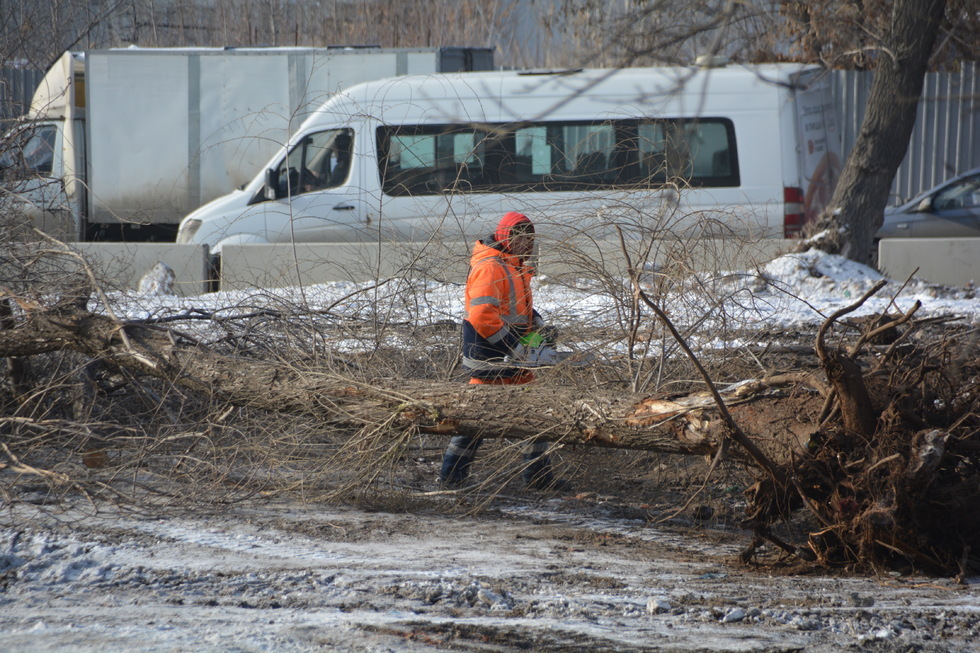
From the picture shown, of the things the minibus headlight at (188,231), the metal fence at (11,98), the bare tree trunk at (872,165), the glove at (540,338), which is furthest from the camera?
the minibus headlight at (188,231)

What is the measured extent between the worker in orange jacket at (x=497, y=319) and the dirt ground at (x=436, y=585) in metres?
0.25

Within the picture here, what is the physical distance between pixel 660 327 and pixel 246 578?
2.57 metres

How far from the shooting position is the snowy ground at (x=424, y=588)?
3.04 metres

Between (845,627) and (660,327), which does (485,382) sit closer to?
(660,327)

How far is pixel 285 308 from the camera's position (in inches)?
233

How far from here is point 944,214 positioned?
12.8m

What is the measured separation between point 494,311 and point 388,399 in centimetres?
83

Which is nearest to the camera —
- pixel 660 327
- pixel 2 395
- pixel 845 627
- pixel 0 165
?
pixel 845 627

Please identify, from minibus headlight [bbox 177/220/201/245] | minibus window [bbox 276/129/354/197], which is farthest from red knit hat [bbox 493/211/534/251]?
minibus headlight [bbox 177/220/201/245]

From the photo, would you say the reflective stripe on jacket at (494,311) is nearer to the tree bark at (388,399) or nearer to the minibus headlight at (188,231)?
the tree bark at (388,399)

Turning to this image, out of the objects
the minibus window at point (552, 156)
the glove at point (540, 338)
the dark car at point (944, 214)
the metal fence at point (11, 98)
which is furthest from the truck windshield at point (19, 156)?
the dark car at point (944, 214)

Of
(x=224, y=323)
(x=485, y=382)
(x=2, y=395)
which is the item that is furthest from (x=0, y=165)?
(x=485, y=382)

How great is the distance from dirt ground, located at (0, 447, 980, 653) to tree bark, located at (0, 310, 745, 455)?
1.29ft

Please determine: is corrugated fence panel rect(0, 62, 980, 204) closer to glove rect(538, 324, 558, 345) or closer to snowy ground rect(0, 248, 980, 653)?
glove rect(538, 324, 558, 345)
